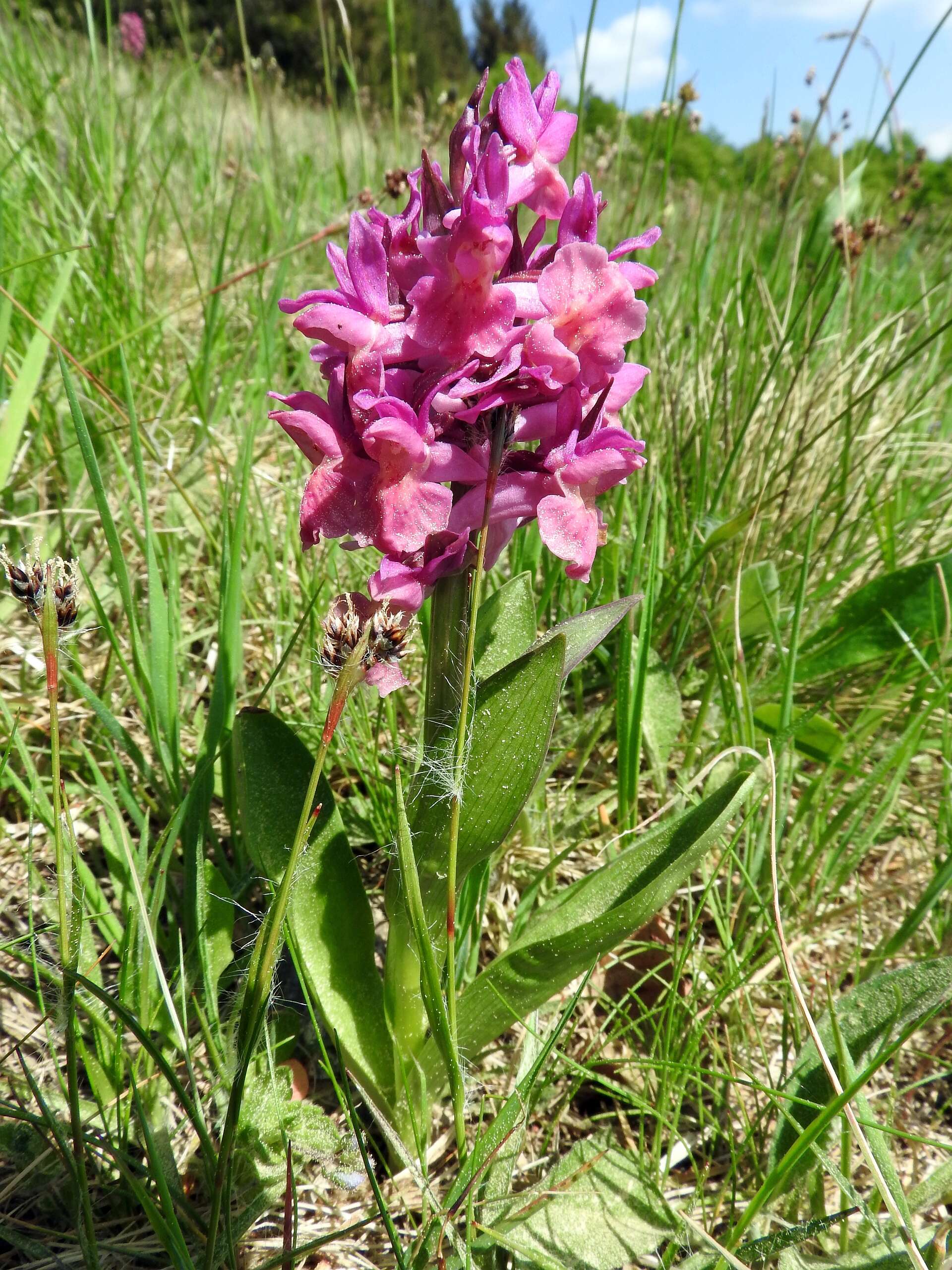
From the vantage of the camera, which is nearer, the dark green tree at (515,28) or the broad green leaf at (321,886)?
the broad green leaf at (321,886)

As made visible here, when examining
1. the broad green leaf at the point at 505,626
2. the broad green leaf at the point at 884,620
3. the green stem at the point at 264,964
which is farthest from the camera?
the broad green leaf at the point at 884,620

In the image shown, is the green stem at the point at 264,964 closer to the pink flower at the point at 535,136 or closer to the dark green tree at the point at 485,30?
the pink flower at the point at 535,136

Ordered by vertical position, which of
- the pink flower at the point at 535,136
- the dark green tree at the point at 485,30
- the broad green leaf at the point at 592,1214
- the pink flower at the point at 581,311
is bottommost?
the broad green leaf at the point at 592,1214

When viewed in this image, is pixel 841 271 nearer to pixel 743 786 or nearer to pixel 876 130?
pixel 876 130

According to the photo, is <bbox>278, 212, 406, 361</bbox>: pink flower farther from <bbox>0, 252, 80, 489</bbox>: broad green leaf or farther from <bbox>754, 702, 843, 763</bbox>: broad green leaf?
<bbox>754, 702, 843, 763</bbox>: broad green leaf

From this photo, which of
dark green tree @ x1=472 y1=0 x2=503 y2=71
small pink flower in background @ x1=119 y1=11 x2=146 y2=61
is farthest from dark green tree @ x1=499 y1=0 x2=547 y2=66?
small pink flower in background @ x1=119 y1=11 x2=146 y2=61

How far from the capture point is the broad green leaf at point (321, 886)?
3.33 feet

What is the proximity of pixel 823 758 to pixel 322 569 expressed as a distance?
0.97 meters

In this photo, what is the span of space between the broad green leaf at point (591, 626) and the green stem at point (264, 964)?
1.22 feet

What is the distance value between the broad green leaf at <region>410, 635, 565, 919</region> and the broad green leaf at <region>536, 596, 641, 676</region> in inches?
4.4

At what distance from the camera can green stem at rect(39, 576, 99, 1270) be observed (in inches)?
25.2

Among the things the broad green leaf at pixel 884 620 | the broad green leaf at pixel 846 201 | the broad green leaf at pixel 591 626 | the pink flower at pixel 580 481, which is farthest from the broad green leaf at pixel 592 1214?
the broad green leaf at pixel 846 201

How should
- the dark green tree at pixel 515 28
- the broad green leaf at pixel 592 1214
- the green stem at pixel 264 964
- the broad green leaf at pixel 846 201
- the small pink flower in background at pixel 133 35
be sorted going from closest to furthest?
1. the green stem at pixel 264 964
2. the broad green leaf at pixel 592 1214
3. the broad green leaf at pixel 846 201
4. the small pink flower in background at pixel 133 35
5. the dark green tree at pixel 515 28

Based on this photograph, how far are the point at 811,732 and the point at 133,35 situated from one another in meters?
5.71
